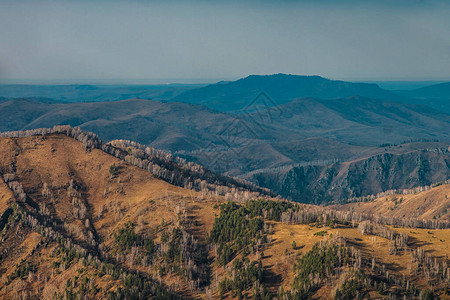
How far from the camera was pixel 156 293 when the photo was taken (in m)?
178

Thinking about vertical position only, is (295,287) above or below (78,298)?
above

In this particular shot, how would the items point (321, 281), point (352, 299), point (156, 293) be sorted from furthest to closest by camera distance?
A: point (156, 293)
point (321, 281)
point (352, 299)

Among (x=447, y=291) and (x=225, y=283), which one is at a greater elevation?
(x=447, y=291)

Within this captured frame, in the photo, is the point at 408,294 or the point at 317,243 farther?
the point at 317,243

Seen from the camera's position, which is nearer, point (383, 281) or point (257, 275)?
point (383, 281)

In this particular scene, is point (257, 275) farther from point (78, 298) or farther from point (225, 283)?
point (78, 298)

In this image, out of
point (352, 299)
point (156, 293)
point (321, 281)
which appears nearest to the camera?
point (352, 299)

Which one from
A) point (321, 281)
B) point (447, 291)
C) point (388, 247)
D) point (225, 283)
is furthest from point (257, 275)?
point (447, 291)

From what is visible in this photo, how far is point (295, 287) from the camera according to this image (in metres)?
163

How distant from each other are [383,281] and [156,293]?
94.0 meters

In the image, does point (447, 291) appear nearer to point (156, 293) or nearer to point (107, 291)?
point (156, 293)

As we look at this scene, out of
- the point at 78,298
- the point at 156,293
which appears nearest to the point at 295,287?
the point at 156,293

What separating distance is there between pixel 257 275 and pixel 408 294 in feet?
198

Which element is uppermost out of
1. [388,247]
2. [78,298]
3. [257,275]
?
[388,247]
